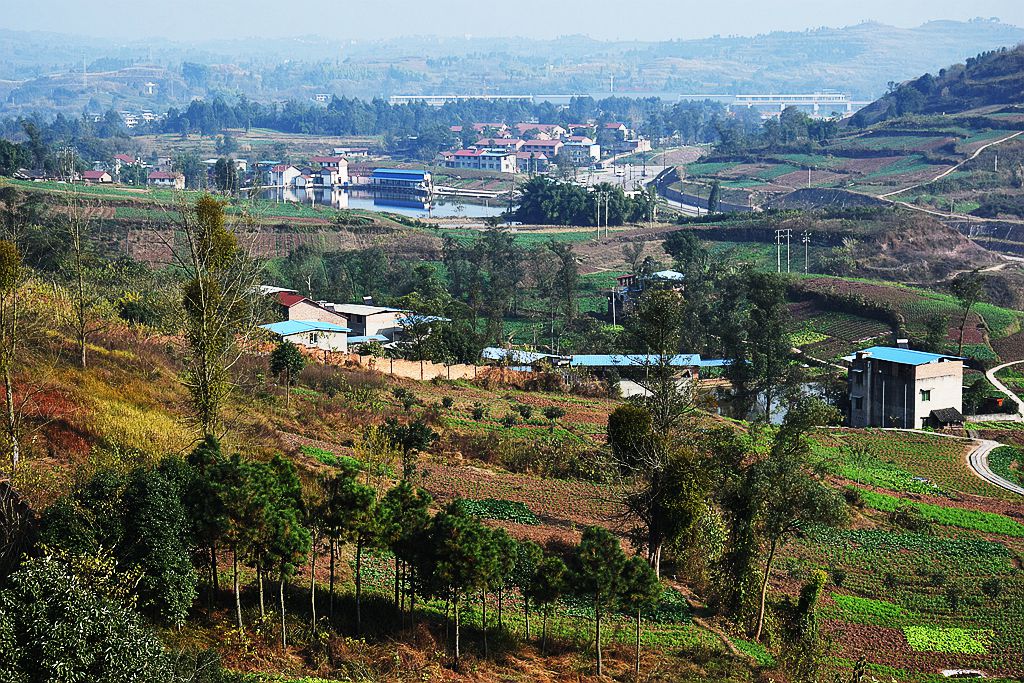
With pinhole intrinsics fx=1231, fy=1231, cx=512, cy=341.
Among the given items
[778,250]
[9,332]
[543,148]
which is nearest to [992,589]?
[9,332]

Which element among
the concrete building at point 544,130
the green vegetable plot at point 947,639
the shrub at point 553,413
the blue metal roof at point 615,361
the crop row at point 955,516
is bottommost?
the crop row at point 955,516

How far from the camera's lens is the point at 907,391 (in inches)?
1107

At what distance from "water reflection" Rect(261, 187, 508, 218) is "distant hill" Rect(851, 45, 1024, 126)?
31.8m

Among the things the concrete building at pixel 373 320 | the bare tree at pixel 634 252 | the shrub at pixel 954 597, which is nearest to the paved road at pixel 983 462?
the shrub at pixel 954 597

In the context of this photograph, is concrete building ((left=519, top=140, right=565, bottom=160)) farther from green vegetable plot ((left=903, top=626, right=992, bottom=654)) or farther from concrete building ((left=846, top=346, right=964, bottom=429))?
green vegetable plot ((left=903, top=626, right=992, bottom=654))

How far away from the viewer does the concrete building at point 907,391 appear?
28.0m

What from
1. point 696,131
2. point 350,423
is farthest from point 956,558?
point 696,131

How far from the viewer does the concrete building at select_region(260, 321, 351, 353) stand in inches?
1133

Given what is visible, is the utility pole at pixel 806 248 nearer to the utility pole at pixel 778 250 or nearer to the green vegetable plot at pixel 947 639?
the utility pole at pixel 778 250

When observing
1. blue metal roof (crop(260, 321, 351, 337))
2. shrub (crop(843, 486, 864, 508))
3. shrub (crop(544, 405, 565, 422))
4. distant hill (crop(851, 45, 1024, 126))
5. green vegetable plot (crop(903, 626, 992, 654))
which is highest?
distant hill (crop(851, 45, 1024, 126))

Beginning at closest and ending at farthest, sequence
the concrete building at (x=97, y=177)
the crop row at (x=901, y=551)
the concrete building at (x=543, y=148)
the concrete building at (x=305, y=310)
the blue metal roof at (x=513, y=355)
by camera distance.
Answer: the crop row at (x=901, y=551), the blue metal roof at (x=513, y=355), the concrete building at (x=305, y=310), the concrete building at (x=97, y=177), the concrete building at (x=543, y=148)

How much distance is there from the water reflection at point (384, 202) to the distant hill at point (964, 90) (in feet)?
104

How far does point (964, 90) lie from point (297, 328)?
71.2 meters

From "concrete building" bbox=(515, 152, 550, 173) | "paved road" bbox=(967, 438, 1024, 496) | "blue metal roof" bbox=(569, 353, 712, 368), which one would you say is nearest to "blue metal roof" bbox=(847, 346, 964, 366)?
"paved road" bbox=(967, 438, 1024, 496)
